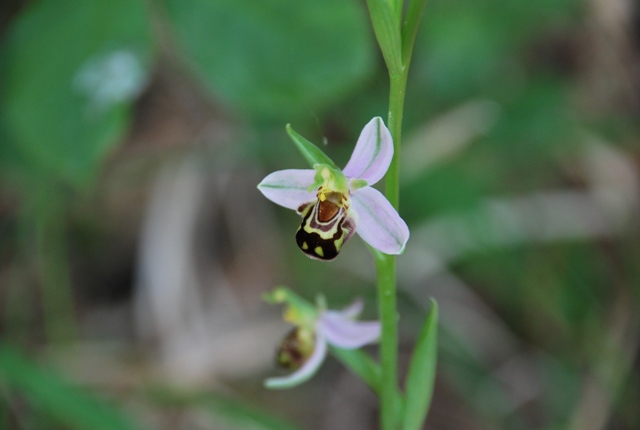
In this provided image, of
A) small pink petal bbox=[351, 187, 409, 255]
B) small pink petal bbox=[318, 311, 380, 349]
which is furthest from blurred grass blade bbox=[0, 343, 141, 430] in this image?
small pink petal bbox=[351, 187, 409, 255]

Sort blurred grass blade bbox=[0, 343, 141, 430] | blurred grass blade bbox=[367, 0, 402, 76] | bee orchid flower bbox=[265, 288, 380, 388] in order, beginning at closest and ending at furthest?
blurred grass blade bbox=[367, 0, 402, 76] < bee orchid flower bbox=[265, 288, 380, 388] < blurred grass blade bbox=[0, 343, 141, 430]

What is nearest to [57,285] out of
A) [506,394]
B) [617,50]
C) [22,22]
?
[22,22]

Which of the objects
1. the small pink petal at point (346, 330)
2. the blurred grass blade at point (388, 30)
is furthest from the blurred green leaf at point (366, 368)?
the blurred grass blade at point (388, 30)

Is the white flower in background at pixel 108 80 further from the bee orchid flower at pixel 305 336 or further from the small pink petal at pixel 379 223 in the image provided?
the small pink petal at pixel 379 223

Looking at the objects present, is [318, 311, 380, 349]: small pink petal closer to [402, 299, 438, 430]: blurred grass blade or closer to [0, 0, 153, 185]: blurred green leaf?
[402, 299, 438, 430]: blurred grass blade

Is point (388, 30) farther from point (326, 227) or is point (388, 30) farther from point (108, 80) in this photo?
point (108, 80)

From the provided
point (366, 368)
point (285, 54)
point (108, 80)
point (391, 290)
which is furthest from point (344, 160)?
point (391, 290)
